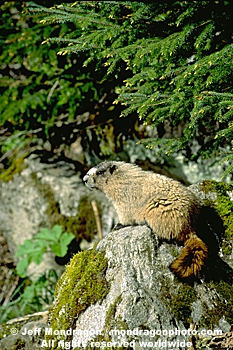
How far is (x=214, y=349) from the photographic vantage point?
3.45m

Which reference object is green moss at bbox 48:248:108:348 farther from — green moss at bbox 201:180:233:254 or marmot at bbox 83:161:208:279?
green moss at bbox 201:180:233:254

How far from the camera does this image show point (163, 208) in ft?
13.4

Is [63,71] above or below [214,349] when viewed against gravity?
above

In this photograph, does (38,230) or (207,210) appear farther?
(38,230)

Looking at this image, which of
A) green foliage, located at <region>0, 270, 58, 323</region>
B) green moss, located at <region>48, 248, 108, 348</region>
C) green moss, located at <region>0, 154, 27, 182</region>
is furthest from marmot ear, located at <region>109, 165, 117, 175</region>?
green moss, located at <region>0, 154, 27, 182</region>

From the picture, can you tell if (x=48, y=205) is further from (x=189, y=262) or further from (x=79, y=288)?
(x=189, y=262)

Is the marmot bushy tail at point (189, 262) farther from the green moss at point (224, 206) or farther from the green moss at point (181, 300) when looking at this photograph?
the green moss at point (224, 206)

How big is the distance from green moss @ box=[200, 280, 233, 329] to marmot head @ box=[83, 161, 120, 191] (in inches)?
67.5

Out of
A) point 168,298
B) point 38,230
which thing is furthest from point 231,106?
point 38,230

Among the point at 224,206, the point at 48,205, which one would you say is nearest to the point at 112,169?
the point at 224,206

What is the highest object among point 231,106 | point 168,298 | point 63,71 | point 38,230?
point 231,106

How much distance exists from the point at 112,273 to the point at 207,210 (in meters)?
1.24

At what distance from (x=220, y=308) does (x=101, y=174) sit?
1995mm

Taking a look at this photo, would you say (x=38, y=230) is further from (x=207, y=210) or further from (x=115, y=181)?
(x=207, y=210)
